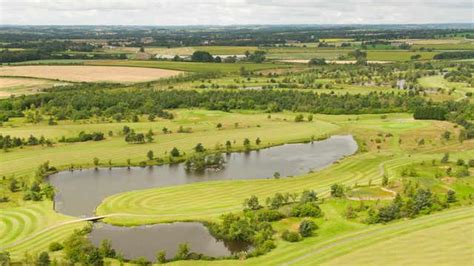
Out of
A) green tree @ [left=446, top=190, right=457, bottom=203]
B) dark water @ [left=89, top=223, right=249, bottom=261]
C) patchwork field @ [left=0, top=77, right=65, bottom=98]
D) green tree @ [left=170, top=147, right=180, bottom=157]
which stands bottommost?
dark water @ [left=89, top=223, right=249, bottom=261]

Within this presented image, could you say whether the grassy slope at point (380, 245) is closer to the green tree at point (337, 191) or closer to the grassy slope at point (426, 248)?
the grassy slope at point (426, 248)

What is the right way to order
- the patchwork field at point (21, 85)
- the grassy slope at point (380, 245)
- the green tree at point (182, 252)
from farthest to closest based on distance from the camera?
the patchwork field at point (21, 85) → the green tree at point (182, 252) → the grassy slope at point (380, 245)

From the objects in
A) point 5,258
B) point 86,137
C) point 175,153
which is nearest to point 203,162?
point 175,153

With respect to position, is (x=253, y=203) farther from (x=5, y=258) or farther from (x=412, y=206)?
(x=5, y=258)

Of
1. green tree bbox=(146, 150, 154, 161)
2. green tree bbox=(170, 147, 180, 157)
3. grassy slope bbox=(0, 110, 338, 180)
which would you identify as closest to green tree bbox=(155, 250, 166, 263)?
A: green tree bbox=(146, 150, 154, 161)

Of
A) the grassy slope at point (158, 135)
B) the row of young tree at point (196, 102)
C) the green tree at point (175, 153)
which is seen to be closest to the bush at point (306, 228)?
the green tree at point (175, 153)

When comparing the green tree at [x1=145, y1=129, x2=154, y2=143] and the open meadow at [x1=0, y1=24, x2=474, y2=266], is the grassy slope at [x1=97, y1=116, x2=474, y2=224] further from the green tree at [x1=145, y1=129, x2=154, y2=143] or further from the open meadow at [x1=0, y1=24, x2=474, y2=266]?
the green tree at [x1=145, y1=129, x2=154, y2=143]

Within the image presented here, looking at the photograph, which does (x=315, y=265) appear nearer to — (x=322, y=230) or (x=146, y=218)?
(x=322, y=230)
